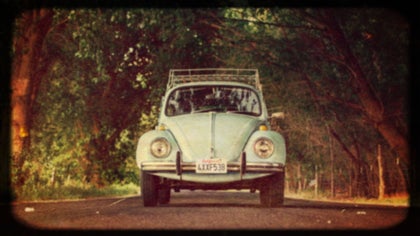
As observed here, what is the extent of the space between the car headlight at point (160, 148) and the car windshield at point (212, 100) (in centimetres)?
111

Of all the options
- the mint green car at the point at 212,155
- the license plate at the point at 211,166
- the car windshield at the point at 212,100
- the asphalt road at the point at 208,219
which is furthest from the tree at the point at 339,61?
the license plate at the point at 211,166

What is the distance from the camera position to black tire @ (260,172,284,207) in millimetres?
8422

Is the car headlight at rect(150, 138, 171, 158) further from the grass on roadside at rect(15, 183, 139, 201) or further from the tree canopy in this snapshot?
the grass on roadside at rect(15, 183, 139, 201)

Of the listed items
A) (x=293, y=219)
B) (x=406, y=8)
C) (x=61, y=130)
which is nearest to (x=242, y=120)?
(x=293, y=219)

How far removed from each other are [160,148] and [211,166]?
64cm

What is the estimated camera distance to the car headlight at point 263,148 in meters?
8.02

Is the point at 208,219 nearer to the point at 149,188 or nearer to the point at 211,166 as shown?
the point at 211,166

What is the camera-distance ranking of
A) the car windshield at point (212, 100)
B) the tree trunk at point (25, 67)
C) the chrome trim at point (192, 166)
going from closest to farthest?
the chrome trim at point (192, 166) → the car windshield at point (212, 100) → the tree trunk at point (25, 67)

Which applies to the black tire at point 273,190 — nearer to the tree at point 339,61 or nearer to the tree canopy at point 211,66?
the tree canopy at point 211,66

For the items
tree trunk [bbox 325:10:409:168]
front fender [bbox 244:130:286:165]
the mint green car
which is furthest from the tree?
front fender [bbox 244:130:286:165]

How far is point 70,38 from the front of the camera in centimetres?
1464

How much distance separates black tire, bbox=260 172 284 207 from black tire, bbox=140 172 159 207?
4.31 feet

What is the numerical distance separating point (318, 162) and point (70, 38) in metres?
8.50

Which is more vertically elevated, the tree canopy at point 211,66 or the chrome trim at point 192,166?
the tree canopy at point 211,66
